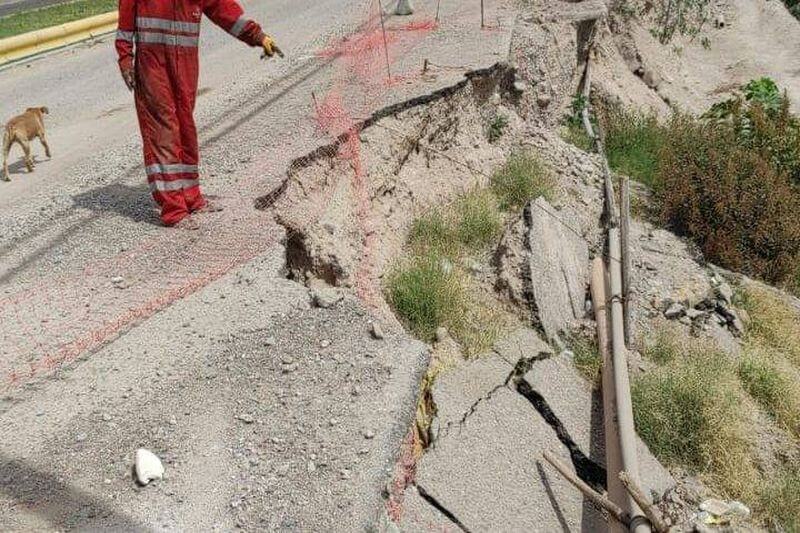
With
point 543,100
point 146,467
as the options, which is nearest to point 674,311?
point 543,100

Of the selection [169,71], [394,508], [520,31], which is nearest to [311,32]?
[520,31]

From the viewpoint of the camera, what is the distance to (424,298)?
471cm

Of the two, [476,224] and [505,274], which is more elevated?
[476,224]

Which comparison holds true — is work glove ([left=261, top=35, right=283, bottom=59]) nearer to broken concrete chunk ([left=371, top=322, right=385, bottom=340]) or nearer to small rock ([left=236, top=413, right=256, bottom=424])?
broken concrete chunk ([left=371, top=322, right=385, bottom=340])

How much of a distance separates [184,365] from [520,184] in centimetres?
399

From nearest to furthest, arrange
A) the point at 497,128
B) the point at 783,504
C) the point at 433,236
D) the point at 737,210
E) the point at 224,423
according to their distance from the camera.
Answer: the point at 224,423 < the point at 783,504 < the point at 433,236 < the point at 737,210 < the point at 497,128

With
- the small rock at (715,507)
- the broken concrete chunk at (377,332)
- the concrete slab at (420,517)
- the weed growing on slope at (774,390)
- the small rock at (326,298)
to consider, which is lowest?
the weed growing on slope at (774,390)

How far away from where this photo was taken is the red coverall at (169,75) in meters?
4.26

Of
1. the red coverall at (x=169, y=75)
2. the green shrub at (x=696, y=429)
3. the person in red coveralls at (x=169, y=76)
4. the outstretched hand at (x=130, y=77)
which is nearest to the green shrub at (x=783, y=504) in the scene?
the green shrub at (x=696, y=429)

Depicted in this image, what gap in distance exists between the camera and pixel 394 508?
3.14m

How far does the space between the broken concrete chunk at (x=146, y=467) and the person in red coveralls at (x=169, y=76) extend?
1.89 meters

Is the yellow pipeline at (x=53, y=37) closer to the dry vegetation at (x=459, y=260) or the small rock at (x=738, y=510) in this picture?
the dry vegetation at (x=459, y=260)

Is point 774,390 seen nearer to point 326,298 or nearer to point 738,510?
point 738,510

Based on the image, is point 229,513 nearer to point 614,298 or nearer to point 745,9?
point 614,298
